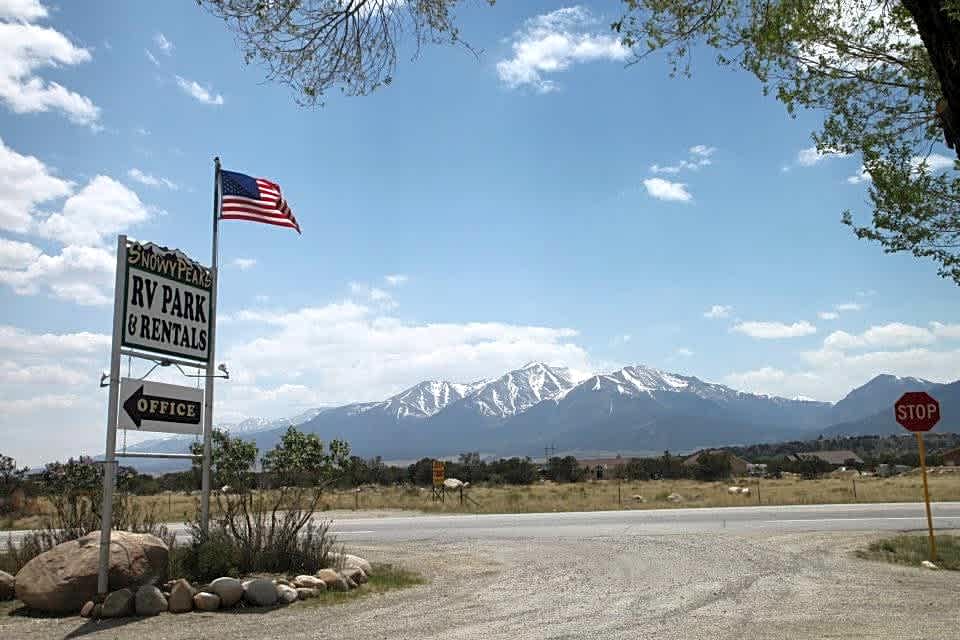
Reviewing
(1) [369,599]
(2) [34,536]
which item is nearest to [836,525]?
(1) [369,599]

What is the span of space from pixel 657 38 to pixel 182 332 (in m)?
7.92

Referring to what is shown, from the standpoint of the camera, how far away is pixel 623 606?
10.8 m

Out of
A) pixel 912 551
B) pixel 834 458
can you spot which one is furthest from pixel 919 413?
pixel 834 458

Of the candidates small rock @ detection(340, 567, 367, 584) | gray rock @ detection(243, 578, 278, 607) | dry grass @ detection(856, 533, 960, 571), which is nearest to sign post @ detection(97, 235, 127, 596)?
gray rock @ detection(243, 578, 278, 607)

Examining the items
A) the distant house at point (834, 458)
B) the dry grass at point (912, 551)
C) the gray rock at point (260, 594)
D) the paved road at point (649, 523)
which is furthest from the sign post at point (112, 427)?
the distant house at point (834, 458)

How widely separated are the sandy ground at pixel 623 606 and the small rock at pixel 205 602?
0.30 m

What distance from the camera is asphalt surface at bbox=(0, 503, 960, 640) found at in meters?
9.33

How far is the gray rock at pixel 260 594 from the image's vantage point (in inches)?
431

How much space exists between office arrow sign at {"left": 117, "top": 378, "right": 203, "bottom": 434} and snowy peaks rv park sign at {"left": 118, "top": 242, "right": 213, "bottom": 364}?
535 millimetres

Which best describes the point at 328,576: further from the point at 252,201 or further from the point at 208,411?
the point at 252,201

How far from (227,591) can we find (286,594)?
0.76 m

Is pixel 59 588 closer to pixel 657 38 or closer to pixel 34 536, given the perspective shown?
pixel 34 536

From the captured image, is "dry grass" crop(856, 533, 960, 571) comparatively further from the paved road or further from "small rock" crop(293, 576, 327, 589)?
"small rock" crop(293, 576, 327, 589)

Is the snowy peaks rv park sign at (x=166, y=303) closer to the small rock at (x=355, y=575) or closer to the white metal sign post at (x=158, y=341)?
the white metal sign post at (x=158, y=341)
